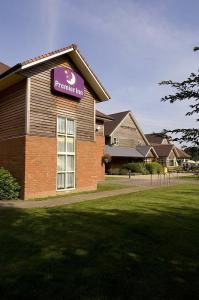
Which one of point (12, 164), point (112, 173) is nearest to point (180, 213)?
point (12, 164)

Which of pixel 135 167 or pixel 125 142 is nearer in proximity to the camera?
pixel 135 167

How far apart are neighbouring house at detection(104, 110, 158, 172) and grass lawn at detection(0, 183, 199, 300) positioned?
1156 inches

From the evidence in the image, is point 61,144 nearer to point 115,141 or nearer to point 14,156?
point 14,156

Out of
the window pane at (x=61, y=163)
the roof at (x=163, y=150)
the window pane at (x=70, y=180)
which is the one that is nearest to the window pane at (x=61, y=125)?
the window pane at (x=61, y=163)

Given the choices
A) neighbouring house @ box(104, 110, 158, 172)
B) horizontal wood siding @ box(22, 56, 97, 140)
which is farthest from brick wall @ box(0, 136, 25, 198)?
neighbouring house @ box(104, 110, 158, 172)

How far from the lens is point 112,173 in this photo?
135 feet

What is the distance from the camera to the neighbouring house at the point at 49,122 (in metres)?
15.0

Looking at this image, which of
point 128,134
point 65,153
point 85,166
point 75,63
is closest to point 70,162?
point 65,153

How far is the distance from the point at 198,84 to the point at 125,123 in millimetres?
41298

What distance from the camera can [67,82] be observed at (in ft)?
55.9

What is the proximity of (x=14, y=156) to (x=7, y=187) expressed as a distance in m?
1.76

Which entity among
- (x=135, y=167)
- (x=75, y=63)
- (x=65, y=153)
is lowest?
(x=135, y=167)

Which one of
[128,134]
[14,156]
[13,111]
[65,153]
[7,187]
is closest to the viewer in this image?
[7,187]

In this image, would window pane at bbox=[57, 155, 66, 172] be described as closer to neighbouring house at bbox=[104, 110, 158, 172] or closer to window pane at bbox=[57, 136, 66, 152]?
window pane at bbox=[57, 136, 66, 152]
